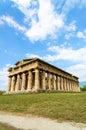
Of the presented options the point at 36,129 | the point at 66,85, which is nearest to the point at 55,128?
the point at 36,129

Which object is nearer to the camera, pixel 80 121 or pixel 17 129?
pixel 17 129

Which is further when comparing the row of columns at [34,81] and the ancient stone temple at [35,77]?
the row of columns at [34,81]

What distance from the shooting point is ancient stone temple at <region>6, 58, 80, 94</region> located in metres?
44.4

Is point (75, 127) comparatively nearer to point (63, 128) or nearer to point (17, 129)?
point (63, 128)

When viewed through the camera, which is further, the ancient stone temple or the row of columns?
the row of columns

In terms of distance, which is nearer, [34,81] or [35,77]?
[35,77]

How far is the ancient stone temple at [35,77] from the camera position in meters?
44.4

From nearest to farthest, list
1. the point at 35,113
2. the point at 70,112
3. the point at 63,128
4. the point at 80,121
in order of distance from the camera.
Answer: the point at 63,128, the point at 80,121, the point at 70,112, the point at 35,113

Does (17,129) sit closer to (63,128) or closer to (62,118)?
(63,128)

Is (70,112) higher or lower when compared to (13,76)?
lower

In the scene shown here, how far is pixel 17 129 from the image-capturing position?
11484 mm

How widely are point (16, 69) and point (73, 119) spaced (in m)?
41.8

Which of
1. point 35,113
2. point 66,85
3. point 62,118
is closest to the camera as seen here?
point 62,118

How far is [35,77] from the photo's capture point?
144 feet
